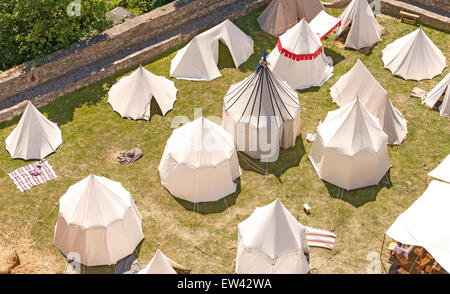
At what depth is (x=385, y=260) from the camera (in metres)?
17.5

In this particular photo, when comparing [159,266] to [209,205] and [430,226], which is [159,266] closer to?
[209,205]

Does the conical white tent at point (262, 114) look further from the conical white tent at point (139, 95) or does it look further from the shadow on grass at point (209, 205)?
the conical white tent at point (139, 95)

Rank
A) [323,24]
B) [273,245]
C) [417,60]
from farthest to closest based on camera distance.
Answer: [323,24]
[417,60]
[273,245]

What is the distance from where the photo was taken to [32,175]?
20.1 meters

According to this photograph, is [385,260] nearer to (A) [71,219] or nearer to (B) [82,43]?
(A) [71,219]

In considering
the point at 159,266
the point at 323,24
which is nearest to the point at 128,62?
the point at 323,24

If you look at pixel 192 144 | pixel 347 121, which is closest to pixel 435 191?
pixel 347 121

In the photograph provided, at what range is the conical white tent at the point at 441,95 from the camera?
22250mm

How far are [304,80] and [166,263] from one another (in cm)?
1192

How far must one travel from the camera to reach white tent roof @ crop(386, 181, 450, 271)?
15.9 metres

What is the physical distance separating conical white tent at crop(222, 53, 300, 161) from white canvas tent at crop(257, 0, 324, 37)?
6.91 m

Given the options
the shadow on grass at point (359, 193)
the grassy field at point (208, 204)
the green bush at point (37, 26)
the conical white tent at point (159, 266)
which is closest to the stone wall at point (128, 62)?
the grassy field at point (208, 204)

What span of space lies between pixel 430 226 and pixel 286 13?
46.0 feet

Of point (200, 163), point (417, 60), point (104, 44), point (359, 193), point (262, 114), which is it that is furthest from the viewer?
point (417, 60)
